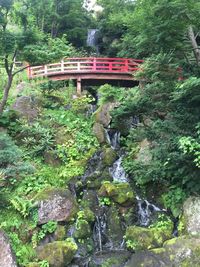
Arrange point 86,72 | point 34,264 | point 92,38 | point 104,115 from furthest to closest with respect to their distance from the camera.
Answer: point 92,38, point 86,72, point 104,115, point 34,264

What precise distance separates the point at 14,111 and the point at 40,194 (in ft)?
17.8

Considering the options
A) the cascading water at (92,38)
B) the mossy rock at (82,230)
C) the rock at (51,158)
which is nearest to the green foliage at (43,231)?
the mossy rock at (82,230)

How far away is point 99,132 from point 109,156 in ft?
5.84

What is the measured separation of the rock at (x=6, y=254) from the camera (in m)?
7.87

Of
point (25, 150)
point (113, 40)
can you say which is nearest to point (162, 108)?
point (25, 150)

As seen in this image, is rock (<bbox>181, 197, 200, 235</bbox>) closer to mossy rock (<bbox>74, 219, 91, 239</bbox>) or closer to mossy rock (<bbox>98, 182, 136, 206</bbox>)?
mossy rock (<bbox>98, 182, 136, 206</bbox>)

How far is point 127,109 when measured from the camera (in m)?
11.1

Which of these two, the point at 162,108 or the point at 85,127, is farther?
the point at 85,127

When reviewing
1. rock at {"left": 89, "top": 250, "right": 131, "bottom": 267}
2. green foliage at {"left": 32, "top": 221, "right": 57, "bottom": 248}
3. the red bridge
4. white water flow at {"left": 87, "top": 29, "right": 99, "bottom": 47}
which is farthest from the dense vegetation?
white water flow at {"left": 87, "top": 29, "right": 99, "bottom": 47}

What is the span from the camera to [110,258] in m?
8.73

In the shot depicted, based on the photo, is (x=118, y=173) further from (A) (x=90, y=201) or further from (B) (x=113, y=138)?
(B) (x=113, y=138)

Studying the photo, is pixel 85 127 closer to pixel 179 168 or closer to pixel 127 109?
pixel 127 109

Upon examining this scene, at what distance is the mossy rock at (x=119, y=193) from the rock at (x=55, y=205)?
49.8 inches

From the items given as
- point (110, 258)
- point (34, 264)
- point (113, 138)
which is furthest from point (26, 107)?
point (110, 258)
